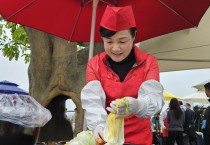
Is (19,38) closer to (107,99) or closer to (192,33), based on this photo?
(192,33)

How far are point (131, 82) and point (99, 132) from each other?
1.49 feet

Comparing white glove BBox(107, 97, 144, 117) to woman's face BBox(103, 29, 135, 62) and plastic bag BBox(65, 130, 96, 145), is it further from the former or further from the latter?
woman's face BBox(103, 29, 135, 62)

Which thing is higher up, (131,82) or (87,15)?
(87,15)

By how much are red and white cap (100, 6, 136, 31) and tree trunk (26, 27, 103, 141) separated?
3.83 meters

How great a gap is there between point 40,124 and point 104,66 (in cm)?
65

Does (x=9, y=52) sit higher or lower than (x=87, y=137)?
higher

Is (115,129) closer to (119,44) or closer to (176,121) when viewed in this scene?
(119,44)

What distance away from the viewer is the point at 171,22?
372cm

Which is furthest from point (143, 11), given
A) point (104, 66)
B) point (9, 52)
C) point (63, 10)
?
point (9, 52)

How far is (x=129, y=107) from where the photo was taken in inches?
66.2

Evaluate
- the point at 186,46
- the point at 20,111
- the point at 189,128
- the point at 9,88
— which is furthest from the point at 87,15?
the point at 189,128

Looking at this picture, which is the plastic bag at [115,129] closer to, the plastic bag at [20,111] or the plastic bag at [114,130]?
the plastic bag at [114,130]

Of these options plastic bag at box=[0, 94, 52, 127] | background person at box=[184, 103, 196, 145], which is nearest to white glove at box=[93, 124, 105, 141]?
plastic bag at box=[0, 94, 52, 127]

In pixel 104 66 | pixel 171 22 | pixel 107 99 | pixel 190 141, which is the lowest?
pixel 190 141
